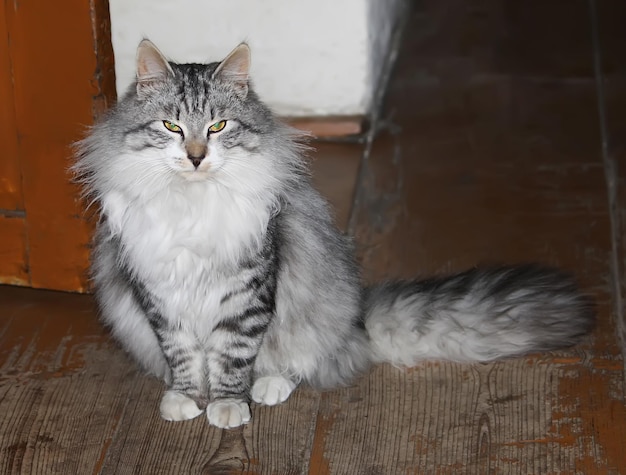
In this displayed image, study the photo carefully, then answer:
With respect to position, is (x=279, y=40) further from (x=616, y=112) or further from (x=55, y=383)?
(x=55, y=383)

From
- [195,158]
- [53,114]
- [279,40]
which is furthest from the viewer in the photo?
[279,40]

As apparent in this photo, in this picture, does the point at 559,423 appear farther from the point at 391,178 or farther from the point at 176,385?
the point at 391,178

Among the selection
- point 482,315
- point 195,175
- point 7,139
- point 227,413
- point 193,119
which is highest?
point 193,119

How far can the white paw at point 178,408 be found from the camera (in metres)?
2.28

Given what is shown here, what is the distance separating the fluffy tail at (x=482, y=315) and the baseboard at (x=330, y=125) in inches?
53.3

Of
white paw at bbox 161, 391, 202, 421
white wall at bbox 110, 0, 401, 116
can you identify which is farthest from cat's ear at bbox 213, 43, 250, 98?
white wall at bbox 110, 0, 401, 116

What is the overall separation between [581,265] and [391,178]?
79cm

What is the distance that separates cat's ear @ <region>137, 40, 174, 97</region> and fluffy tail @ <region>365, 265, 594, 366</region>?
75cm

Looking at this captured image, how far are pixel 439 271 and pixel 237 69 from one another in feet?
3.33

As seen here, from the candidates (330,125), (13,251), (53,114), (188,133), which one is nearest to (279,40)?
(330,125)

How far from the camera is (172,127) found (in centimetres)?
207

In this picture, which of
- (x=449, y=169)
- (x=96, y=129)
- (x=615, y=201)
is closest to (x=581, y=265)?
(x=615, y=201)

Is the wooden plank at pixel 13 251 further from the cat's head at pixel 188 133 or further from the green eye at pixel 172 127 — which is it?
the green eye at pixel 172 127

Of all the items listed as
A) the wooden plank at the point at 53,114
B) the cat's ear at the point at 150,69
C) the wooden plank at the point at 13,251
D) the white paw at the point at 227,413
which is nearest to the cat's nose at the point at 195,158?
the cat's ear at the point at 150,69
